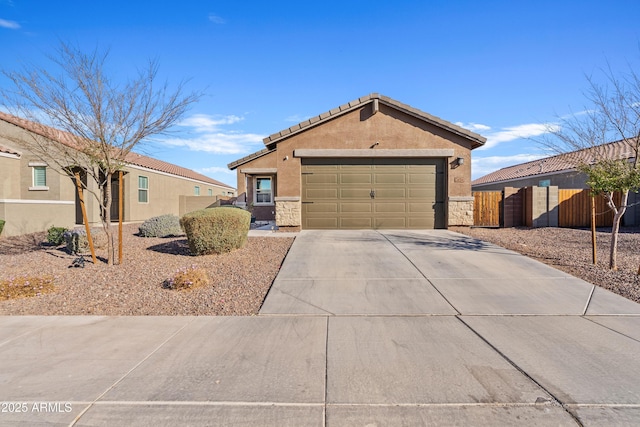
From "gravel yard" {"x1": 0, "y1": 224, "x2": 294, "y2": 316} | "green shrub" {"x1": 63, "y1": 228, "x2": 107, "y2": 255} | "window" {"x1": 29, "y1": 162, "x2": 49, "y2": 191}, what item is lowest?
"gravel yard" {"x1": 0, "y1": 224, "x2": 294, "y2": 316}

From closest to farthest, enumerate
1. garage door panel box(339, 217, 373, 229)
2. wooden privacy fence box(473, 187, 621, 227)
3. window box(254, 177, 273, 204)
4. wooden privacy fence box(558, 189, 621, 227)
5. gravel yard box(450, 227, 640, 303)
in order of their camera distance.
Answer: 1. gravel yard box(450, 227, 640, 303)
2. garage door panel box(339, 217, 373, 229)
3. wooden privacy fence box(473, 187, 621, 227)
4. wooden privacy fence box(558, 189, 621, 227)
5. window box(254, 177, 273, 204)

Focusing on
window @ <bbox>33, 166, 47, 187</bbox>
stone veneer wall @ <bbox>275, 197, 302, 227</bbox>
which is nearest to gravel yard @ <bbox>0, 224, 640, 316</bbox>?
stone veneer wall @ <bbox>275, 197, 302, 227</bbox>

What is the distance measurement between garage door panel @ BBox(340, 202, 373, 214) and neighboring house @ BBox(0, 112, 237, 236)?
707 centimetres

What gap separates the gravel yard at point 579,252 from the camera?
6898 mm

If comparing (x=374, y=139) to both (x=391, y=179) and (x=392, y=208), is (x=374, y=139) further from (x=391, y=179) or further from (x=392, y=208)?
(x=392, y=208)

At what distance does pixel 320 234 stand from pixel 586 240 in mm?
9094

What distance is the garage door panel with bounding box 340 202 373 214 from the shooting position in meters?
13.1

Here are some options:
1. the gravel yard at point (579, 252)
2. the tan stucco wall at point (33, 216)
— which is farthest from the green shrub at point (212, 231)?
the tan stucco wall at point (33, 216)

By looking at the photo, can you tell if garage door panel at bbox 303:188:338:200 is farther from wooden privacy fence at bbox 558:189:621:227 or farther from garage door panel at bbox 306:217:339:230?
wooden privacy fence at bbox 558:189:621:227

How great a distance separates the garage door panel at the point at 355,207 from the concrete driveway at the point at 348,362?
6807mm

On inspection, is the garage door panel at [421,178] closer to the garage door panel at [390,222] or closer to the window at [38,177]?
the garage door panel at [390,222]

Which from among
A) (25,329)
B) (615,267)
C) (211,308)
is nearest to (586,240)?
(615,267)

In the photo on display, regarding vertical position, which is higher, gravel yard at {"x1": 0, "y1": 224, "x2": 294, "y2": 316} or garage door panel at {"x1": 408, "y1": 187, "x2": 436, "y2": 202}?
garage door panel at {"x1": 408, "y1": 187, "x2": 436, "y2": 202}

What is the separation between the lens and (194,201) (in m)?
26.9
